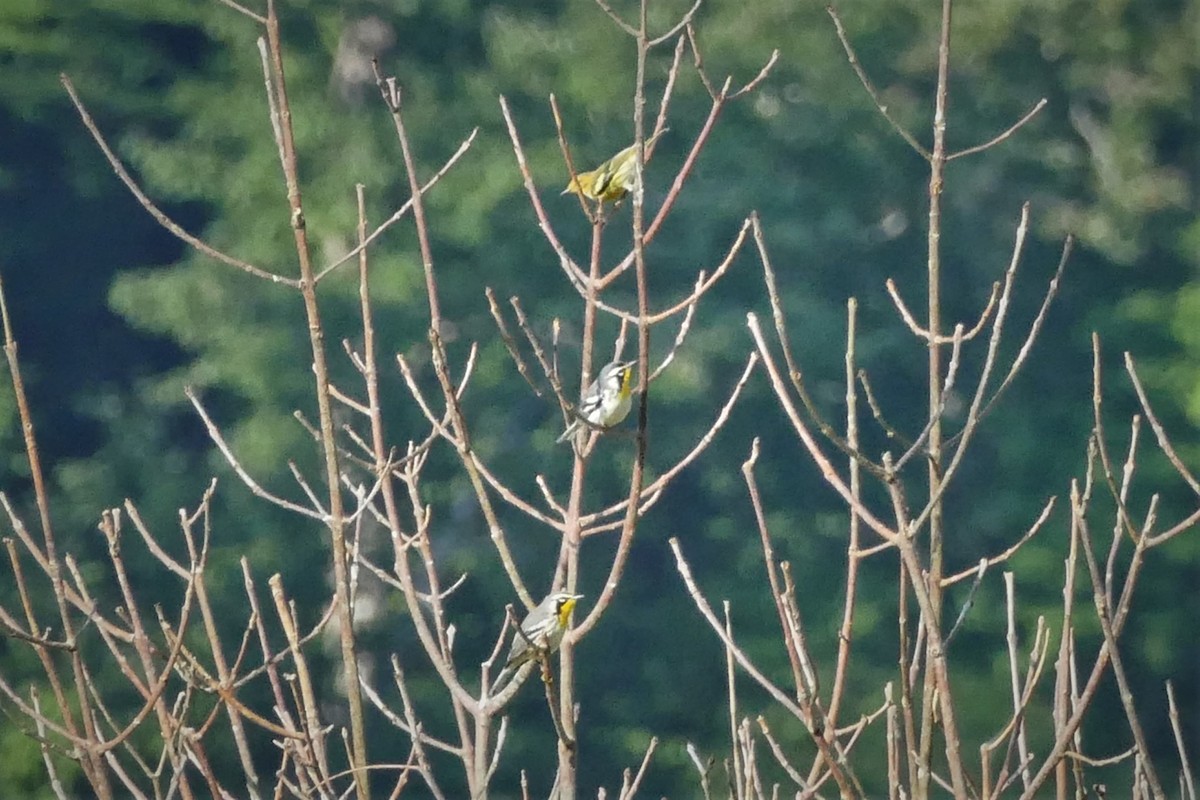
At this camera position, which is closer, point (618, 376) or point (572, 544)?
point (572, 544)

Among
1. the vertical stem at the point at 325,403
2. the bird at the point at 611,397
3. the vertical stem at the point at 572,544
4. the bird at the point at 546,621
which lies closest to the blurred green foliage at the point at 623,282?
the bird at the point at 611,397

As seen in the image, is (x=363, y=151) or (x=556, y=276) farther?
(x=556, y=276)

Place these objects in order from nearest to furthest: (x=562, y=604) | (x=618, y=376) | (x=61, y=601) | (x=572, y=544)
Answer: (x=61, y=601) → (x=572, y=544) → (x=562, y=604) → (x=618, y=376)

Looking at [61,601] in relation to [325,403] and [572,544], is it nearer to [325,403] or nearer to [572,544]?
[325,403]

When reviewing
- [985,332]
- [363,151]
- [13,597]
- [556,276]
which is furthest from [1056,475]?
[13,597]

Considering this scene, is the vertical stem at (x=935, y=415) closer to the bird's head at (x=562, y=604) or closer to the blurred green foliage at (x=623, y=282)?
the bird's head at (x=562, y=604)

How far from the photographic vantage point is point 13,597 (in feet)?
22.8

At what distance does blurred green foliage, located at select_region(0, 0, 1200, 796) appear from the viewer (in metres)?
6.88

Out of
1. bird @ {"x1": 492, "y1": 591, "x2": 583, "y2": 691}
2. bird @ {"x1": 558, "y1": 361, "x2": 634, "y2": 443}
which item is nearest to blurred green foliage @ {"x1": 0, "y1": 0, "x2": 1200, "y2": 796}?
bird @ {"x1": 558, "y1": 361, "x2": 634, "y2": 443}

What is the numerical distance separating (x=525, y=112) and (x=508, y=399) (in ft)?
4.80

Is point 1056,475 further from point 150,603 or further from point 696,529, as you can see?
point 150,603

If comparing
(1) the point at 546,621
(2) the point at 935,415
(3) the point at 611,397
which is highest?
(2) the point at 935,415

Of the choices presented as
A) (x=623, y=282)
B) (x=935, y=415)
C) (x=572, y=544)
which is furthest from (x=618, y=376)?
(x=623, y=282)

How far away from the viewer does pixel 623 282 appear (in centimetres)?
795
